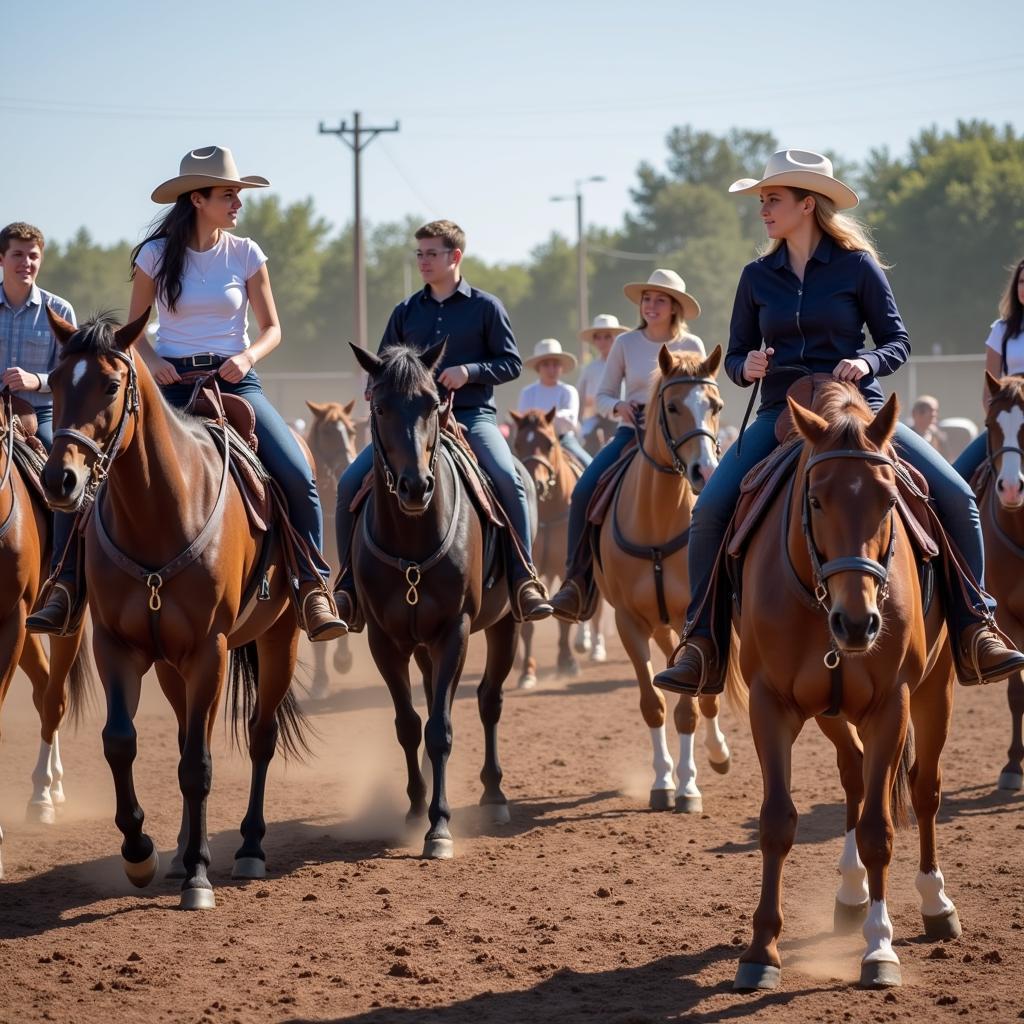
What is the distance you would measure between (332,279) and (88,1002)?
9295cm

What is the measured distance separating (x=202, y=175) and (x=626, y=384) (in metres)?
4.27

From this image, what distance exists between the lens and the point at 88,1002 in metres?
5.52

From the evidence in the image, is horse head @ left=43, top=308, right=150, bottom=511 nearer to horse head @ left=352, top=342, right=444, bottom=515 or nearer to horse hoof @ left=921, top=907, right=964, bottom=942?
horse head @ left=352, top=342, right=444, bottom=515

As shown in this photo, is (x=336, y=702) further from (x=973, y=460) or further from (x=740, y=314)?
(x=740, y=314)

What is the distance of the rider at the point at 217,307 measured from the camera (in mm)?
7621

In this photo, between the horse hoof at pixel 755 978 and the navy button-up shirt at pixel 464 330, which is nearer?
the horse hoof at pixel 755 978

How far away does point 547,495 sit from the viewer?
617 inches

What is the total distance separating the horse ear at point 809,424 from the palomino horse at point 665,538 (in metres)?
3.35

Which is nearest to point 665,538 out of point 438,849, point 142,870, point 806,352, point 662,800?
point 662,800

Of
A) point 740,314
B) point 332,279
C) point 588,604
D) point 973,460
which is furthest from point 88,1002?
point 332,279

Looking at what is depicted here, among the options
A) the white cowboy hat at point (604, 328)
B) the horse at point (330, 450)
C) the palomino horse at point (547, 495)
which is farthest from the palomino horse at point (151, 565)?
the white cowboy hat at point (604, 328)

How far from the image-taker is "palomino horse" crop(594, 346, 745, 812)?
9.16m

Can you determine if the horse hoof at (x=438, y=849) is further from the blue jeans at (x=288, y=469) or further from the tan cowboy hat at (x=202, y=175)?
the tan cowboy hat at (x=202, y=175)

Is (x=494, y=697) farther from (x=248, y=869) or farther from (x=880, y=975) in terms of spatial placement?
(x=880, y=975)
